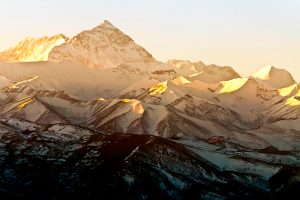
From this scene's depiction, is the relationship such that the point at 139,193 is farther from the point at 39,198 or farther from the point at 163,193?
the point at 39,198

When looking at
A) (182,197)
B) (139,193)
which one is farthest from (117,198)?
(182,197)

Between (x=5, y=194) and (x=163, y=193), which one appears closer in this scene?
(x=5, y=194)

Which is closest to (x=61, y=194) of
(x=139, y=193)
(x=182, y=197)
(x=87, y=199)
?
(x=87, y=199)

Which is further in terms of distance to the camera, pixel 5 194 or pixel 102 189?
pixel 102 189

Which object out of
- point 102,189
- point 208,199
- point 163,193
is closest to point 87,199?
point 102,189

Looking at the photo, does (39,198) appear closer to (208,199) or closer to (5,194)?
(5,194)
